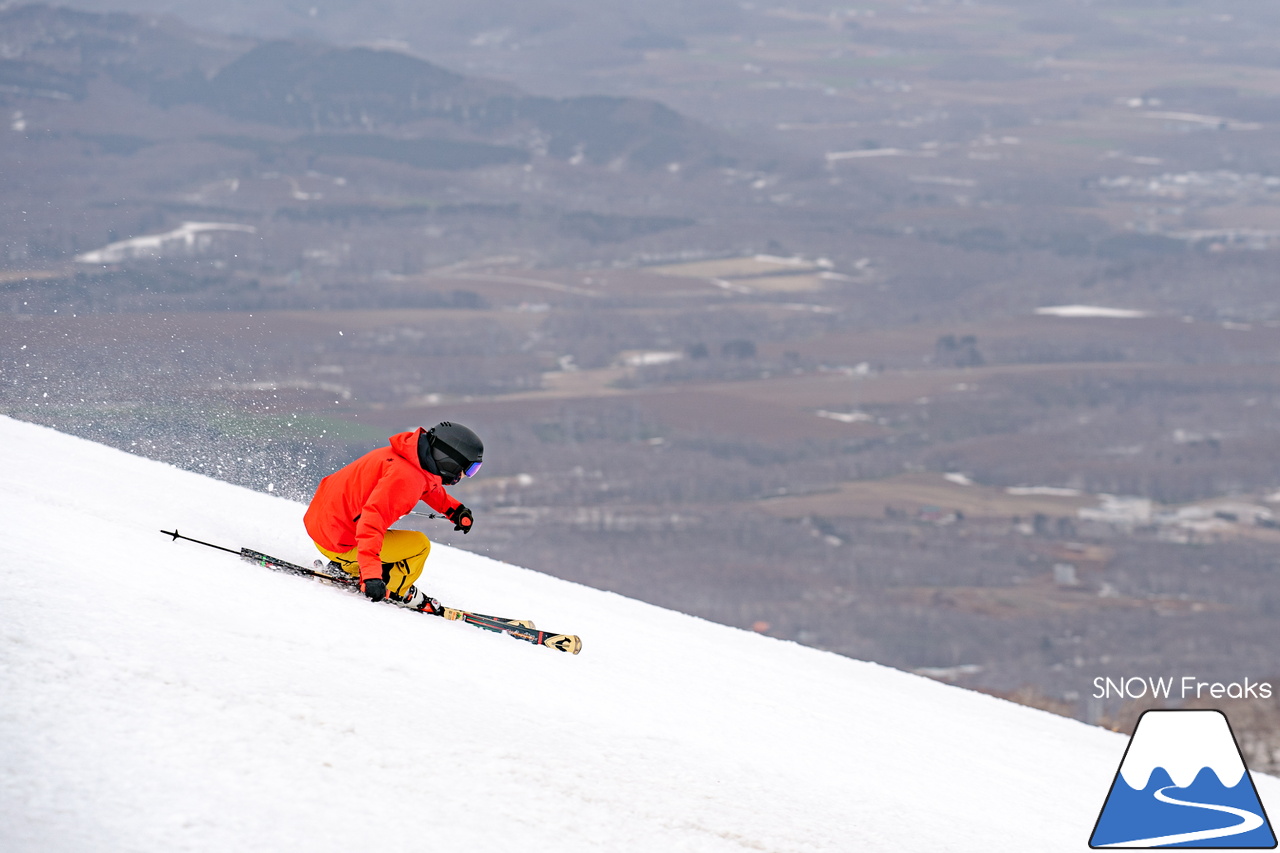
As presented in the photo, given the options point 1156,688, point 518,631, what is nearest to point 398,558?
point 518,631

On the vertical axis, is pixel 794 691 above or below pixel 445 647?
above

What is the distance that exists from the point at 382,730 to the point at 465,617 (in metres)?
2.98

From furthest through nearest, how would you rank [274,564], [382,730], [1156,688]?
[1156,688]
[274,564]
[382,730]

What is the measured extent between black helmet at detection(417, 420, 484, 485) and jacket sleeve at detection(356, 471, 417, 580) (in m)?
0.21

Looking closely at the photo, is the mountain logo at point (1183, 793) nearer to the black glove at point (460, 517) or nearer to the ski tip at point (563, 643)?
the ski tip at point (563, 643)

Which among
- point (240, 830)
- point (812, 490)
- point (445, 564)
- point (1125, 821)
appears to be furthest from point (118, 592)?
point (812, 490)

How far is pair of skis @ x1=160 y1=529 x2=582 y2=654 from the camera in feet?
34.6

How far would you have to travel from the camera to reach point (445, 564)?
13898mm

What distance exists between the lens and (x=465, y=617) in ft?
35.2

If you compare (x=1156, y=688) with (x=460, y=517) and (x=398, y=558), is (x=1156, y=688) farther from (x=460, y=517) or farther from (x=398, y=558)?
(x=398, y=558)

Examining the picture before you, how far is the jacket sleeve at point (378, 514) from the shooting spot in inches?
387

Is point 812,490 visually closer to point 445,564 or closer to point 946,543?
point 946,543

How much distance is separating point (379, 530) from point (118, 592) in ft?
5.85

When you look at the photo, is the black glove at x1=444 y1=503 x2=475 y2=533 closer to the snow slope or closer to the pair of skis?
the pair of skis
